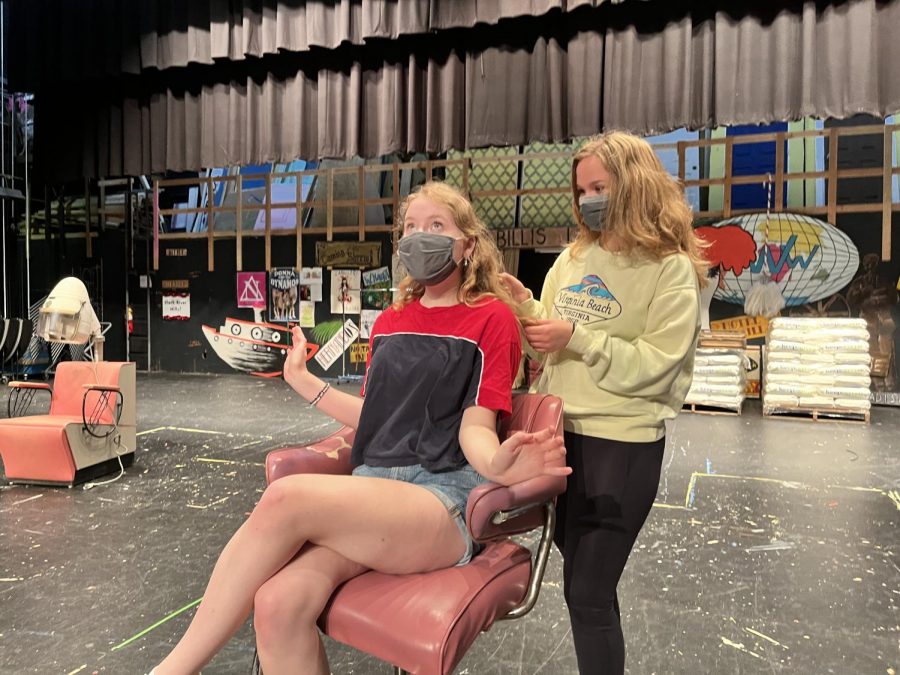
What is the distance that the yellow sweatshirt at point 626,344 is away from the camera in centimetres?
Answer: 134

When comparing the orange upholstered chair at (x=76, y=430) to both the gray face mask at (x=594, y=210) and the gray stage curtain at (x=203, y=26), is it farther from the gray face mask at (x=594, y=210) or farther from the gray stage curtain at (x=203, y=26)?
the gray stage curtain at (x=203, y=26)

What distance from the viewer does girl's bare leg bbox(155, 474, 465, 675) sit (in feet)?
4.13

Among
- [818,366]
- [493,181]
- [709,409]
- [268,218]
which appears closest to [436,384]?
[709,409]

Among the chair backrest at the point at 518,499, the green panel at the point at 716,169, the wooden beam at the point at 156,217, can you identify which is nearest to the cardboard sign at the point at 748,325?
the green panel at the point at 716,169

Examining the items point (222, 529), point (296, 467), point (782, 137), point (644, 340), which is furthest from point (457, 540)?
point (782, 137)

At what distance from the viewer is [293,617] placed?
1215 millimetres

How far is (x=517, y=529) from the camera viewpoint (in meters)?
1.42

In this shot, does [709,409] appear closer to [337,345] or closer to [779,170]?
[779,170]

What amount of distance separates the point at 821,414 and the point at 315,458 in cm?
621

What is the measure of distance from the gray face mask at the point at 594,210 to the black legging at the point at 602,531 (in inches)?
18.2

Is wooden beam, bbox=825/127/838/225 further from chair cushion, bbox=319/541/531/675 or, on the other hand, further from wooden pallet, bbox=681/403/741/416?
chair cushion, bbox=319/541/531/675

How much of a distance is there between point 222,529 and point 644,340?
254 cm

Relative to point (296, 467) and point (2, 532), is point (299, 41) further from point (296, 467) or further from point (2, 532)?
point (296, 467)

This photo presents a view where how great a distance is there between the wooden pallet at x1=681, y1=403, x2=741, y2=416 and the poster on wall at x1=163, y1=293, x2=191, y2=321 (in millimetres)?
7604
